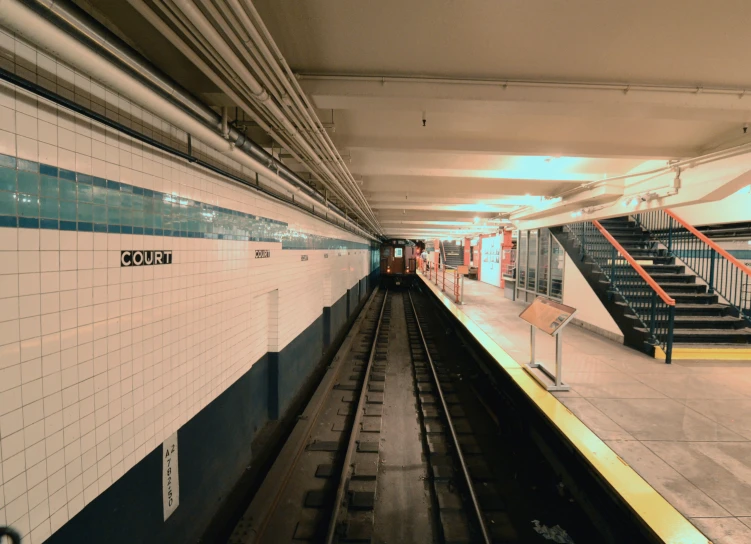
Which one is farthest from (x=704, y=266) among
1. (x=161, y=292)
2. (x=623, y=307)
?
(x=161, y=292)

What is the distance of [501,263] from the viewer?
1623cm

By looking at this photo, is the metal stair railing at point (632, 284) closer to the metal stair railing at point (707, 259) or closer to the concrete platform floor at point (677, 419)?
the concrete platform floor at point (677, 419)

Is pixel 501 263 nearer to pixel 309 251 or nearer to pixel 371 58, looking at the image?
pixel 309 251

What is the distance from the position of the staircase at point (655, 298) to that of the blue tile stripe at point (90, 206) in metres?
6.67

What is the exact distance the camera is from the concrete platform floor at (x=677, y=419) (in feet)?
8.07

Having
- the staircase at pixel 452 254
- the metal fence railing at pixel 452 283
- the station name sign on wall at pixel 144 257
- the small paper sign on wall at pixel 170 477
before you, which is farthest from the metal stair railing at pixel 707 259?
the staircase at pixel 452 254

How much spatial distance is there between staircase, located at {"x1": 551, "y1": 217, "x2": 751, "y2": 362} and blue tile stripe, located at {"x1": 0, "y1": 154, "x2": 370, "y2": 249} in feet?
21.9

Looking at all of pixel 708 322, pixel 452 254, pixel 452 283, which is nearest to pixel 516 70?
pixel 708 322

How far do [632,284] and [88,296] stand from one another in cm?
843

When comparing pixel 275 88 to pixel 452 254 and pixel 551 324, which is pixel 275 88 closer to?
pixel 551 324

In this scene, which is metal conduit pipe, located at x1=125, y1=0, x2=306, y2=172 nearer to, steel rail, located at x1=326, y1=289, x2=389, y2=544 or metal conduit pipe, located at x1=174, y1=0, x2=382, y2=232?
metal conduit pipe, located at x1=174, y1=0, x2=382, y2=232

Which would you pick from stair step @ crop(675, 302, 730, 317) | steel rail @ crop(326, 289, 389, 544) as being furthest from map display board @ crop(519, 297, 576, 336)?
stair step @ crop(675, 302, 730, 317)

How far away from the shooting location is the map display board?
4.06 m

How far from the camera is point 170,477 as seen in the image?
2666 millimetres
